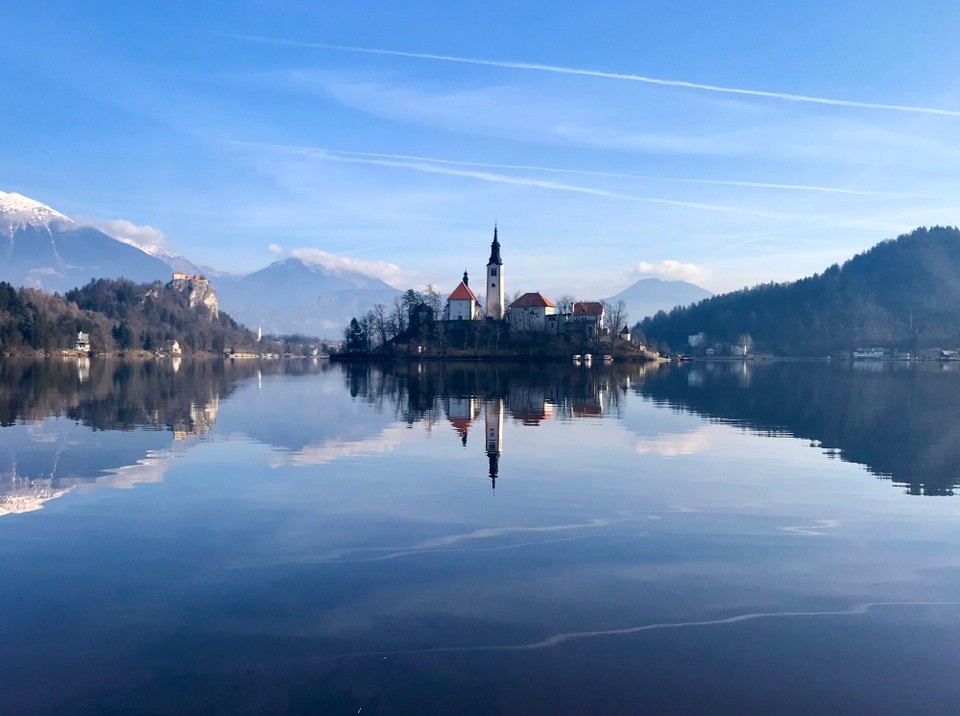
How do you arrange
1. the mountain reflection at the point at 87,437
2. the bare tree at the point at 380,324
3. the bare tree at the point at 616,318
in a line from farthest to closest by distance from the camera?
the bare tree at the point at 380,324 < the bare tree at the point at 616,318 < the mountain reflection at the point at 87,437

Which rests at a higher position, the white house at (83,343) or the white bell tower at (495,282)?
the white bell tower at (495,282)

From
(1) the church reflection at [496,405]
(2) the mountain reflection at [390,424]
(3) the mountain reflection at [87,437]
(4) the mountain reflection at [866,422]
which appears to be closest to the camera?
(3) the mountain reflection at [87,437]

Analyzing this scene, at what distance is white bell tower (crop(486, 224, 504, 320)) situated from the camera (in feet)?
586

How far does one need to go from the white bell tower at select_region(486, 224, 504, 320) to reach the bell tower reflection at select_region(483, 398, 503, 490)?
12855 centimetres

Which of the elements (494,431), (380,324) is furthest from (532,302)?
(494,431)

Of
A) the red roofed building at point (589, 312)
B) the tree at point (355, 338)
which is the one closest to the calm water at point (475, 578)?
the red roofed building at point (589, 312)

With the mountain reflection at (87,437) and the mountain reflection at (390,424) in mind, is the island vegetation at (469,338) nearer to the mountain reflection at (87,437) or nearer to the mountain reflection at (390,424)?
the mountain reflection at (390,424)

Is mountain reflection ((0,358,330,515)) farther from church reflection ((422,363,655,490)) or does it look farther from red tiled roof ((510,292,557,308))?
red tiled roof ((510,292,557,308))

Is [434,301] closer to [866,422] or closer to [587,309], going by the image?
[587,309]

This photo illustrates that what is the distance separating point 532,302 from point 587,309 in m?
13.6

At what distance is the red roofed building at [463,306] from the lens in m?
176

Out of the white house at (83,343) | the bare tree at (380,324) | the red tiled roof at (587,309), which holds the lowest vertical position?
the white house at (83,343)

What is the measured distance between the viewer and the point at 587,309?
17612 cm

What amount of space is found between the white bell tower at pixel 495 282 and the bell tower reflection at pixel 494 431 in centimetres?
12855
